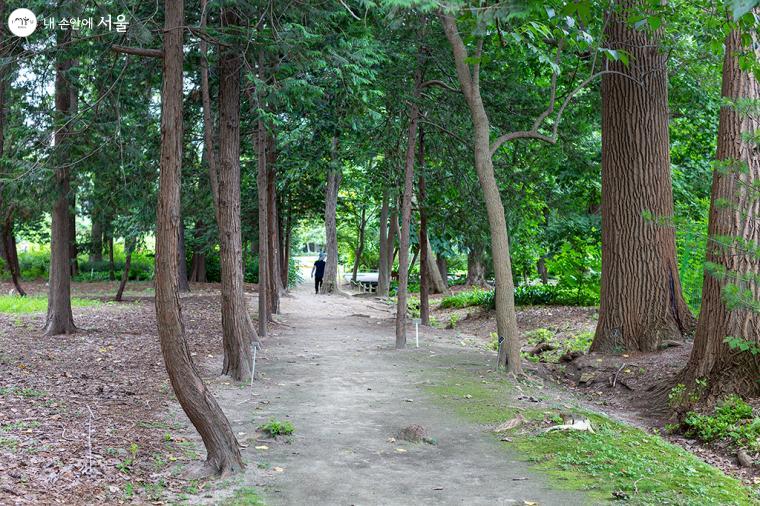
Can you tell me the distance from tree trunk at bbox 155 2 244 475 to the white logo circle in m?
5.96

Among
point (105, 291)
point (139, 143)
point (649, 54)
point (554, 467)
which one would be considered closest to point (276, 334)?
point (139, 143)

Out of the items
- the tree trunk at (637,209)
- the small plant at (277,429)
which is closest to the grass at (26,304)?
the small plant at (277,429)

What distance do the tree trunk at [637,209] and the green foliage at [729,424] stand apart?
12.5 feet

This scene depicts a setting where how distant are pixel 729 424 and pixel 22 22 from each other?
36.3 ft

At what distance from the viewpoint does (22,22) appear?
1138cm

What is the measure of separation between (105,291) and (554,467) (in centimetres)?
2380

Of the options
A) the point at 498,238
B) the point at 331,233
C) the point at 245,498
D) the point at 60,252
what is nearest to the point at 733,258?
the point at 498,238

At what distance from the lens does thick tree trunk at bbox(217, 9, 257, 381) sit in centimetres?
1086

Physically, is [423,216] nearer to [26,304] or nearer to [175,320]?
[26,304]

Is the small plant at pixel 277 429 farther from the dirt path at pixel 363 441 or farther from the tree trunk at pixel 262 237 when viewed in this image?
the tree trunk at pixel 262 237

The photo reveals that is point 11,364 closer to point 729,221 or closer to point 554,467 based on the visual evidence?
point 554,467

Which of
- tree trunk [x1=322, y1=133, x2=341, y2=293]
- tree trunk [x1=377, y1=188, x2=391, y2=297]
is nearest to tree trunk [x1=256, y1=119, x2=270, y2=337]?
tree trunk [x1=322, y1=133, x2=341, y2=293]

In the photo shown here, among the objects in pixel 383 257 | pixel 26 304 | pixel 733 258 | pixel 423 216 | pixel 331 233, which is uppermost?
pixel 331 233

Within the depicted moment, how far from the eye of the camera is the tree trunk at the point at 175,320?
619 cm
